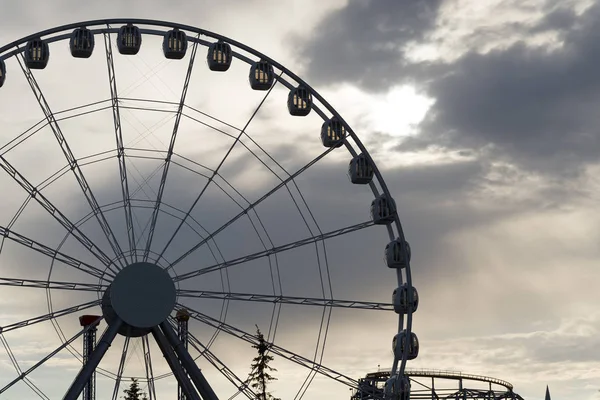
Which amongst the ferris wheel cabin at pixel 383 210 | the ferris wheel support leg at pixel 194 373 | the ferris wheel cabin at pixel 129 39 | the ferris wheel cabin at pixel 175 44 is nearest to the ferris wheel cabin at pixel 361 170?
the ferris wheel cabin at pixel 383 210

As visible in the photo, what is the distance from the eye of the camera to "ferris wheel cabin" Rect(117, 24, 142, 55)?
2007 inches

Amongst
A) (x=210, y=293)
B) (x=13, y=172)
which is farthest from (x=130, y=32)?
(x=210, y=293)

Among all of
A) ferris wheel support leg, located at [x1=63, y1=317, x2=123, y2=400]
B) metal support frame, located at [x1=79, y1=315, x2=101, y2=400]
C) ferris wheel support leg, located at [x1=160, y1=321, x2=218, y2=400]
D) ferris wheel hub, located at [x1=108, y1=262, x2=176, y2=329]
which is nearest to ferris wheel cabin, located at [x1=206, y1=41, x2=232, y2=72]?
ferris wheel hub, located at [x1=108, y1=262, x2=176, y2=329]

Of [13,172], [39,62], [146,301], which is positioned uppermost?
[39,62]

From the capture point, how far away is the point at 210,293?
4925cm

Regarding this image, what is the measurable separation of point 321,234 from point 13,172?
454 inches

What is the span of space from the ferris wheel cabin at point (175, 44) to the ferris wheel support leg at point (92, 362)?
11.0m

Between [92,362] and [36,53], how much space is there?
11708mm

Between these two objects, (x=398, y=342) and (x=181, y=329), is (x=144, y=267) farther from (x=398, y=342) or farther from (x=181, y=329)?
(x=398, y=342)

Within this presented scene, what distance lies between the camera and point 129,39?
168 ft

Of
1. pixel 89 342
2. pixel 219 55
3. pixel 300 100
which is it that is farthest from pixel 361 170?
pixel 89 342

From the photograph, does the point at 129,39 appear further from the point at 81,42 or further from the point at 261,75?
the point at 261,75

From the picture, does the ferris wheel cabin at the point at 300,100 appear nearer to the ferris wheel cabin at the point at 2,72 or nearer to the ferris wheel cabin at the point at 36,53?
the ferris wheel cabin at the point at 36,53

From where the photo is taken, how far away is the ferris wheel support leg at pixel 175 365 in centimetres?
4706
